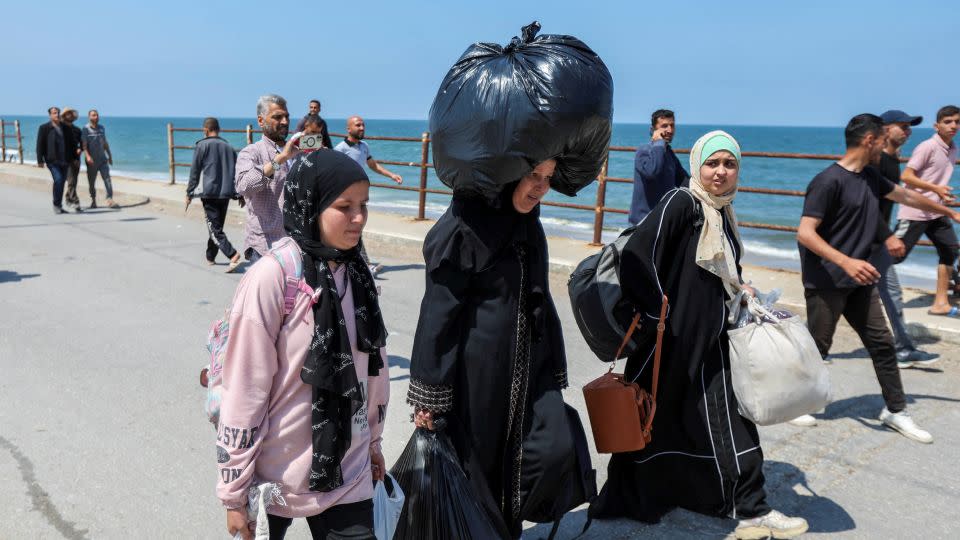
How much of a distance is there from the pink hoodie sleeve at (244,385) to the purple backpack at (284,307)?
0.18 ft

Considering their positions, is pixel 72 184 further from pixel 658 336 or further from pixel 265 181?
pixel 658 336

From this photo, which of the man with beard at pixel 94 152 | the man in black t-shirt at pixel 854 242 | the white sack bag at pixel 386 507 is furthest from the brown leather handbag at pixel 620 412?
the man with beard at pixel 94 152

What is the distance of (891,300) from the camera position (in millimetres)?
5777

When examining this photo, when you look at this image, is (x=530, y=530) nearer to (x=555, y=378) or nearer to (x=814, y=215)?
(x=555, y=378)

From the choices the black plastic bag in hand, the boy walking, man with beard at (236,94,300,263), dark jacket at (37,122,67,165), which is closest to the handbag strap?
the black plastic bag in hand

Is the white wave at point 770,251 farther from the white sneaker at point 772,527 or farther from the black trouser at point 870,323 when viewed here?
the white sneaker at point 772,527

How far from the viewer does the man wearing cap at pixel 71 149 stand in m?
14.2

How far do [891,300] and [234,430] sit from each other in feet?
17.0

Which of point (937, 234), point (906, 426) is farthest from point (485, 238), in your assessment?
point (937, 234)

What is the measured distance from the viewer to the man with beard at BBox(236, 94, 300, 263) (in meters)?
4.92

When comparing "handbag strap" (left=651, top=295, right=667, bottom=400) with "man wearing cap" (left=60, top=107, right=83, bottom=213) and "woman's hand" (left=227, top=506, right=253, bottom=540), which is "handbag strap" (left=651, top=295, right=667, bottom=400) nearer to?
"woman's hand" (left=227, top=506, right=253, bottom=540)

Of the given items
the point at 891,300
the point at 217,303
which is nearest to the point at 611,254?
the point at 891,300

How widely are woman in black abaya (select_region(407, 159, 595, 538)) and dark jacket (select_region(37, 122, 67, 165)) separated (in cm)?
1344

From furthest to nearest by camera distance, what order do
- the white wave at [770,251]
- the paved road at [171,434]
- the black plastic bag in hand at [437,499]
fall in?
the white wave at [770,251] < the paved road at [171,434] < the black plastic bag in hand at [437,499]
